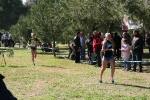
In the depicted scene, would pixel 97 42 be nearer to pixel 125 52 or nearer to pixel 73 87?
pixel 125 52

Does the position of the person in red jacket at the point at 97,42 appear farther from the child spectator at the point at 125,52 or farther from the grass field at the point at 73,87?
the grass field at the point at 73,87

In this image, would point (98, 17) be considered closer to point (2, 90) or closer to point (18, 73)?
point (18, 73)

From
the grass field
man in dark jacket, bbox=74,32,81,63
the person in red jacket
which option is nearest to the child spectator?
the person in red jacket

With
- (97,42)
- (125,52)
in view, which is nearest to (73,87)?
(125,52)

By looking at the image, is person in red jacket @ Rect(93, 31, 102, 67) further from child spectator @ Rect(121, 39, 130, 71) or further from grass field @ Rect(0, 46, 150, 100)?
grass field @ Rect(0, 46, 150, 100)

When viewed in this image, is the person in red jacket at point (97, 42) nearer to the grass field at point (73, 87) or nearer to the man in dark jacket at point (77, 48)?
the man in dark jacket at point (77, 48)

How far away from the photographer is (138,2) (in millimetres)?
13445

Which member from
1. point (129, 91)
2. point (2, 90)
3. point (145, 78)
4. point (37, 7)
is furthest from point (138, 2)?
point (37, 7)

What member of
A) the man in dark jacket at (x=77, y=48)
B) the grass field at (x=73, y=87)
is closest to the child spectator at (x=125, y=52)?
the grass field at (x=73, y=87)

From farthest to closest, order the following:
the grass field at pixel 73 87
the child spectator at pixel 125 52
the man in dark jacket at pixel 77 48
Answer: the man in dark jacket at pixel 77 48
the child spectator at pixel 125 52
the grass field at pixel 73 87

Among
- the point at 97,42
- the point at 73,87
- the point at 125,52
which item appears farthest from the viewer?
the point at 97,42

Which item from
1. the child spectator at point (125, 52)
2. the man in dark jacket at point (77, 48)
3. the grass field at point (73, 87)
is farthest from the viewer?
the man in dark jacket at point (77, 48)

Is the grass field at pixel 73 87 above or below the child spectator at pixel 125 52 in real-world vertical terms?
below

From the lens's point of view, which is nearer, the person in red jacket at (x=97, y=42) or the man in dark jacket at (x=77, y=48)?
the person in red jacket at (x=97, y=42)
